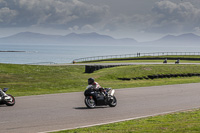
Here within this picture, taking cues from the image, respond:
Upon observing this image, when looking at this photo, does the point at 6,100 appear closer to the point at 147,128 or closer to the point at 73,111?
the point at 73,111

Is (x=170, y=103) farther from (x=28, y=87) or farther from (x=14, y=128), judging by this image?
(x=28, y=87)

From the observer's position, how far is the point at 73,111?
46.9ft

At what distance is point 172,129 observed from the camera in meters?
9.54

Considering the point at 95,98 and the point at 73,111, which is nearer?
the point at 73,111

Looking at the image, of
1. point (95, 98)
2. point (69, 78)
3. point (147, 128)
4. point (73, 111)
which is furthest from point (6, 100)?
point (69, 78)

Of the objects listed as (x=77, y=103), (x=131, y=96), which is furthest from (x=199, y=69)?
(x=77, y=103)

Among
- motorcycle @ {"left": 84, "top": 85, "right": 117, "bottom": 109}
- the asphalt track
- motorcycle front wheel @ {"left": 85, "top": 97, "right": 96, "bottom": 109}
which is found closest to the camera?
the asphalt track

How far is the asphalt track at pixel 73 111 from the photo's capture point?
37.6ft

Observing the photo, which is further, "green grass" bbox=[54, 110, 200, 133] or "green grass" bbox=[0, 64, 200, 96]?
"green grass" bbox=[0, 64, 200, 96]

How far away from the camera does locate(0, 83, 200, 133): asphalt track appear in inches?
451

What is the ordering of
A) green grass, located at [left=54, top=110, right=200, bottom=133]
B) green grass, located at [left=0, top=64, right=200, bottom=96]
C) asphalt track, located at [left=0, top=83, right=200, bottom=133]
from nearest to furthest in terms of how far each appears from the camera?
green grass, located at [left=54, top=110, right=200, bottom=133] < asphalt track, located at [left=0, top=83, right=200, bottom=133] < green grass, located at [left=0, top=64, right=200, bottom=96]

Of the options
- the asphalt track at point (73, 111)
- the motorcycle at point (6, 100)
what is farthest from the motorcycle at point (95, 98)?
the motorcycle at point (6, 100)

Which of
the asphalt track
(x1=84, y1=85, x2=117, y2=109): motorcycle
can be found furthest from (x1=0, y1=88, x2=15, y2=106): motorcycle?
(x1=84, y1=85, x2=117, y2=109): motorcycle

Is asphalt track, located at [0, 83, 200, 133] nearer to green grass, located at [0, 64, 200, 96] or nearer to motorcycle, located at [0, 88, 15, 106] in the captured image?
motorcycle, located at [0, 88, 15, 106]
